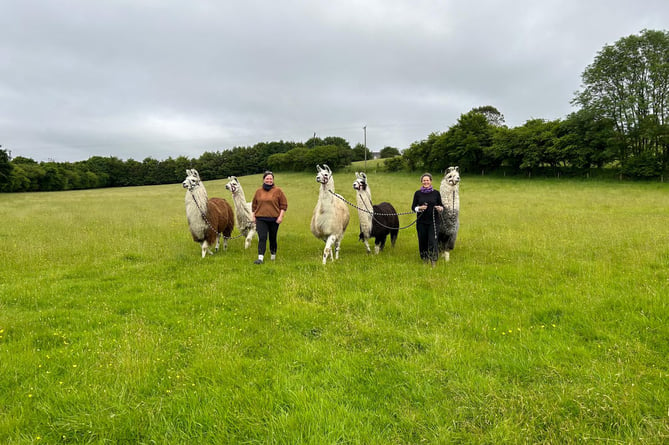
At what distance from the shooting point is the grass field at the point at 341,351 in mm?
2619

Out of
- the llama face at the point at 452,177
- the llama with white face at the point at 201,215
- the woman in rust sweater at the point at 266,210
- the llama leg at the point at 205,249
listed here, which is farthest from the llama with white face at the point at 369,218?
the llama leg at the point at 205,249

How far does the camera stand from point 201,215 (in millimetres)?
8758

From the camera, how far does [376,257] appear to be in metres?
8.50

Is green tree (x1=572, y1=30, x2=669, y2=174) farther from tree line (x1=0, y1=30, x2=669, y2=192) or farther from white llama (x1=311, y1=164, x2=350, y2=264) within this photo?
white llama (x1=311, y1=164, x2=350, y2=264)

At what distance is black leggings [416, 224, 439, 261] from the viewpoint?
24.6 feet

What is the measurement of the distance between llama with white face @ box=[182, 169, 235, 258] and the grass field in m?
1.31

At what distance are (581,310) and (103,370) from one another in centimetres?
609

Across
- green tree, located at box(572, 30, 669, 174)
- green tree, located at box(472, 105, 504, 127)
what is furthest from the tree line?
green tree, located at box(472, 105, 504, 127)

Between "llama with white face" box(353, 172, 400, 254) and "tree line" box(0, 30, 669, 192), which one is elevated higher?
"tree line" box(0, 30, 669, 192)

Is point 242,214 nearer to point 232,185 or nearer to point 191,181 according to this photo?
point 232,185

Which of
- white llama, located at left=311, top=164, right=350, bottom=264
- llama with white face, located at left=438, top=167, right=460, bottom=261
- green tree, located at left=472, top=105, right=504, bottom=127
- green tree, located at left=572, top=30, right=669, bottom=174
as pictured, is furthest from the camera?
green tree, located at left=472, top=105, right=504, bottom=127

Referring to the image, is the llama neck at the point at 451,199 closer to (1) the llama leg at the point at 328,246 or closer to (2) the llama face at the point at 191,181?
(1) the llama leg at the point at 328,246

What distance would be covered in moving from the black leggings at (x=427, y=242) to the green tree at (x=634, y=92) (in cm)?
3846

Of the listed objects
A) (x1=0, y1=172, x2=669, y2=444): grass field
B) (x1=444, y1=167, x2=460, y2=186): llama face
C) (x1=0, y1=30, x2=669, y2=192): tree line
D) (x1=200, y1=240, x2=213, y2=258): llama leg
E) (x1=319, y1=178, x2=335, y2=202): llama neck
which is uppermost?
(x1=0, y1=30, x2=669, y2=192): tree line
